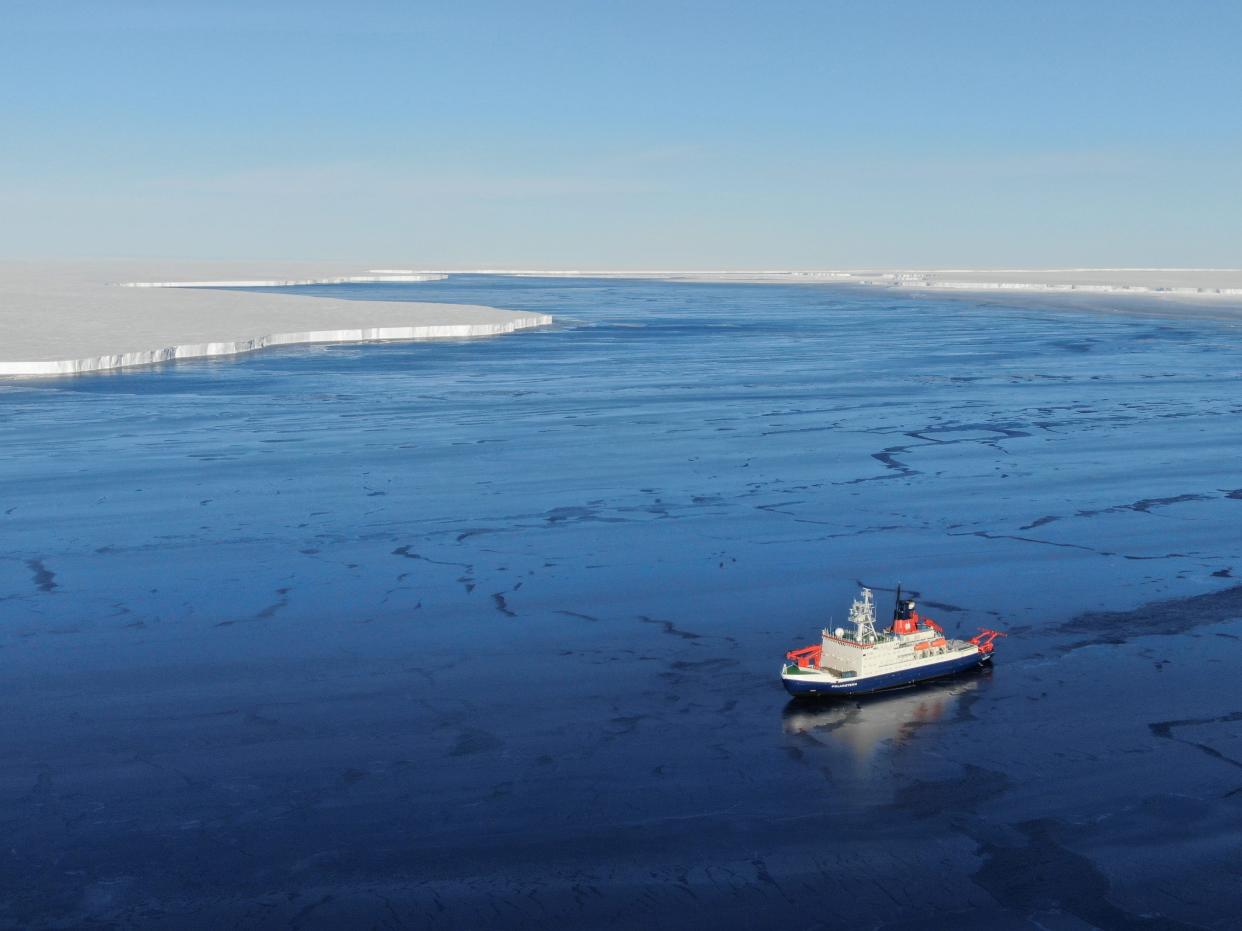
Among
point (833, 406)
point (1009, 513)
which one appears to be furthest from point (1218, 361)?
point (1009, 513)

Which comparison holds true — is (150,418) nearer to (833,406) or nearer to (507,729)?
(833,406)

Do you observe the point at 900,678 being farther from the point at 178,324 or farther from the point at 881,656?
the point at 178,324

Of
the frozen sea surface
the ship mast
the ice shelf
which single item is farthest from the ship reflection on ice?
the ice shelf

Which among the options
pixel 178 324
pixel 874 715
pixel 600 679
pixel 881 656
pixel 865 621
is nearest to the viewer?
pixel 874 715

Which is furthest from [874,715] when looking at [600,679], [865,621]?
[600,679]

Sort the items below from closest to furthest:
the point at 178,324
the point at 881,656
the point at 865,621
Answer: the point at 881,656 → the point at 865,621 → the point at 178,324

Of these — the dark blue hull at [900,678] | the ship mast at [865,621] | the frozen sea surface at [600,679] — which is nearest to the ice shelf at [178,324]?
the frozen sea surface at [600,679]
